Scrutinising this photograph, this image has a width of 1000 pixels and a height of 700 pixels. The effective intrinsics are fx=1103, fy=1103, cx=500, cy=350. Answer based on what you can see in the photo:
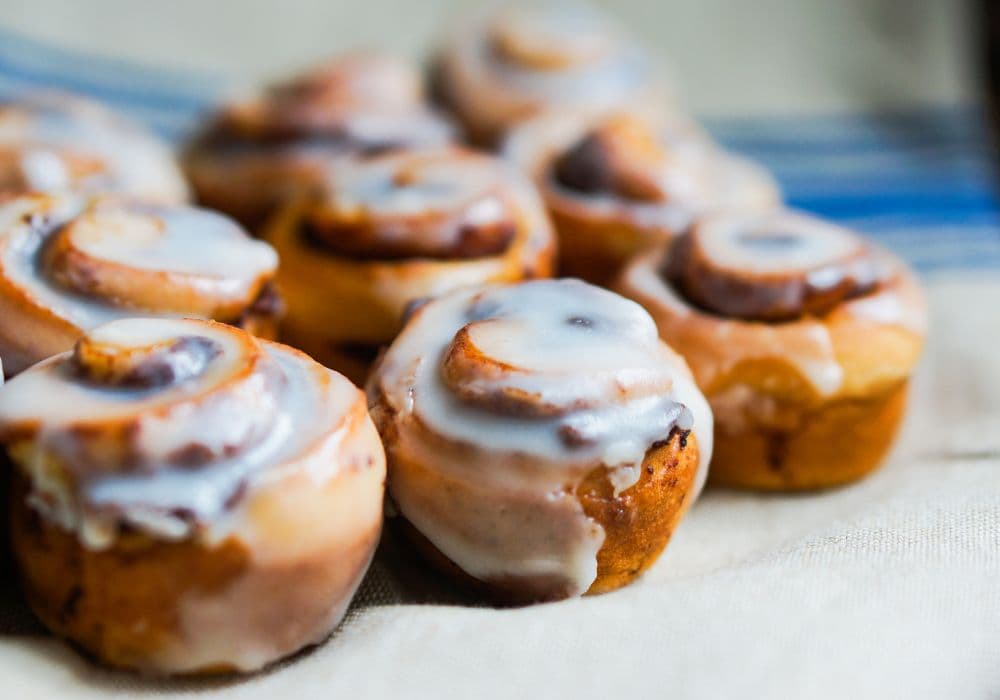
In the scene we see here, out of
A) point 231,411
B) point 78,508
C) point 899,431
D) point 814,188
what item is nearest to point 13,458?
point 78,508

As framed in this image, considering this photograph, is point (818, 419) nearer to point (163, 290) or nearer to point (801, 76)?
point (163, 290)

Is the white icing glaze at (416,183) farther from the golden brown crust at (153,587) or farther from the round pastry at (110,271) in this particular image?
the golden brown crust at (153,587)

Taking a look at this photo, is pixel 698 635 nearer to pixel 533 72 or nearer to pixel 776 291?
pixel 776 291

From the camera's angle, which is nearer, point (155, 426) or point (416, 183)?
point (155, 426)

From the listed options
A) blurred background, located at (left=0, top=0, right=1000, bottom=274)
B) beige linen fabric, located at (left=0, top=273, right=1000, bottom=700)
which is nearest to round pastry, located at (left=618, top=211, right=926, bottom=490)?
beige linen fabric, located at (left=0, top=273, right=1000, bottom=700)

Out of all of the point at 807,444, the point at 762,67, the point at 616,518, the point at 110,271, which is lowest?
the point at 762,67

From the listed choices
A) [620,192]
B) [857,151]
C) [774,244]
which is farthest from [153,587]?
[857,151]

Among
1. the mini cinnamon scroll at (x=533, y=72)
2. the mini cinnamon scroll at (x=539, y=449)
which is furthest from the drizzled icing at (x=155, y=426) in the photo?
the mini cinnamon scroll at (x=533, y=72)
